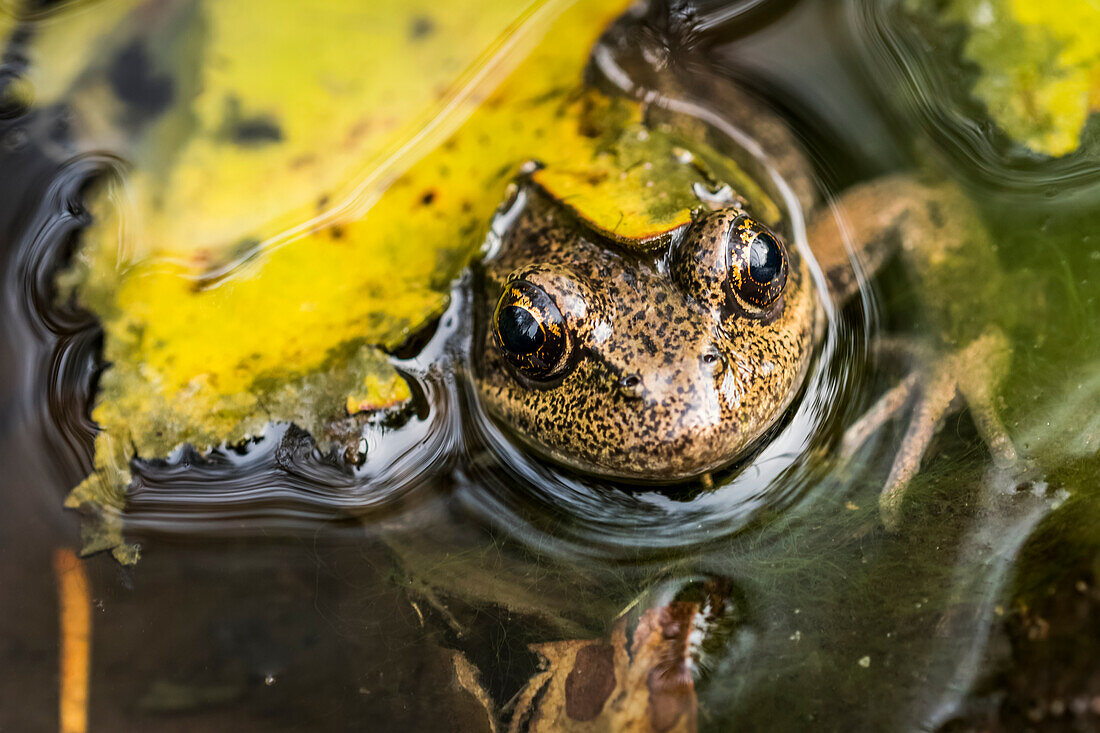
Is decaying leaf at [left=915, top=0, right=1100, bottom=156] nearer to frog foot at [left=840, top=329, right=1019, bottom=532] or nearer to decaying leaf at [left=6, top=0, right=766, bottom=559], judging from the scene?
frog foot at [left=840, top=329, right=1019, bottom=532]

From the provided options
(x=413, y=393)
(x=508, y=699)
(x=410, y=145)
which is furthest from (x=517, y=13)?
(x=508, y=699)

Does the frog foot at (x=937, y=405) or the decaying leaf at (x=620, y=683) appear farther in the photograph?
the frog foot at (x=937, y=405)

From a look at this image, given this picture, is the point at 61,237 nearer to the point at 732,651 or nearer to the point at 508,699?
the point at 508,699

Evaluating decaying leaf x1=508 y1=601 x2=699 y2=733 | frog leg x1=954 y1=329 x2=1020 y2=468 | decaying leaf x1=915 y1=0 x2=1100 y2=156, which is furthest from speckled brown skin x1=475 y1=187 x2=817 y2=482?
decaying leaf x1=915 y1=0 x2=1100 y2=156

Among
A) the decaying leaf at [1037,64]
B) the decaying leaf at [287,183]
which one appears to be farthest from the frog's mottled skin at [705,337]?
the decaying leaf at [1037,64]

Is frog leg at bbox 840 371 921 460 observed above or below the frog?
below

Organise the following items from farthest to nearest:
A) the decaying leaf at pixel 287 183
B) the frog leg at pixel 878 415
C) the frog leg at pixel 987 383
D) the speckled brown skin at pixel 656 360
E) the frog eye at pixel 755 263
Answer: the frog leg at pixel 878 415, the frog leg at pixel 987 383, the decaying leaf at pixel 287 183, the frog eye at pixel 755 263, the speckled brown skin at pixel 656 360

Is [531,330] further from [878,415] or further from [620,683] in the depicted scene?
[878,415]

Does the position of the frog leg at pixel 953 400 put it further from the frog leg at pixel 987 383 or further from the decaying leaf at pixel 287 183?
the decaying leaf at pixel 287 183
